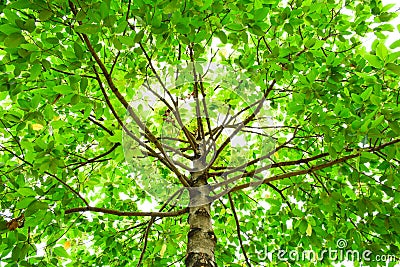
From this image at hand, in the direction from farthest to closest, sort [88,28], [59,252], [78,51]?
[59,252] → [78,51] → [88,28]

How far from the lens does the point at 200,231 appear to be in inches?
116

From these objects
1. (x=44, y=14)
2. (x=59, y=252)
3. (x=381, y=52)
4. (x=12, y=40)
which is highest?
(x=381, y=52)

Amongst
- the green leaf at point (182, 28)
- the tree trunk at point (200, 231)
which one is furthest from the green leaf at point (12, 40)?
the tree trunk at point (200, 231)

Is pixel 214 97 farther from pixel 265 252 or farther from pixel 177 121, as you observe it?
pixel 265 252

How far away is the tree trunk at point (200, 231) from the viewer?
8.90ft

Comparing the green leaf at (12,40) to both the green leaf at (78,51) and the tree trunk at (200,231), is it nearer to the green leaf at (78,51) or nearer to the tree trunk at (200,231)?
the green leaf at (78,51)

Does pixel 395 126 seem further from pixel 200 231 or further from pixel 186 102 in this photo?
pixel 200 231

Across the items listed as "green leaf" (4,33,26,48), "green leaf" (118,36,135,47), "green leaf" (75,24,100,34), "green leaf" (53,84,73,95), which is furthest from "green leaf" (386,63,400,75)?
"green leaf" (4,33,26,48)

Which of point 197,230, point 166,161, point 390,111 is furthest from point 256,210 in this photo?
point 390,111

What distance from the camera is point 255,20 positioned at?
224 cm

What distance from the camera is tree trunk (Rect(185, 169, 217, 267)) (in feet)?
8.90

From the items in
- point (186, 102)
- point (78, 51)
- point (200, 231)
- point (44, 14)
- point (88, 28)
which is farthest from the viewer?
point (200, 231)

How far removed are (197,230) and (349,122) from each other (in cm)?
145

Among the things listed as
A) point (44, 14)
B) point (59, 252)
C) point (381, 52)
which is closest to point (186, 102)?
point (44, 14)
